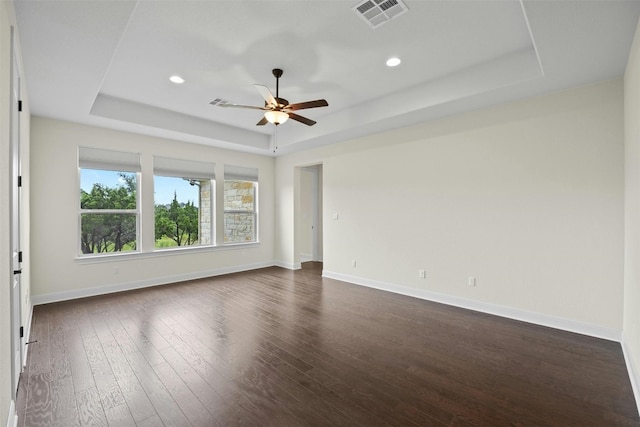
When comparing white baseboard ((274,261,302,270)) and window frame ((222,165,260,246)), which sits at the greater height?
window frame ((222,165,260,246))

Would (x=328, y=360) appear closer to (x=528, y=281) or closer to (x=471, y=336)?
(x=471, y=336)

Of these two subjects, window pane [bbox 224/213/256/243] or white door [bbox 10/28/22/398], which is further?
window pane [bbox 224/213/256/243]

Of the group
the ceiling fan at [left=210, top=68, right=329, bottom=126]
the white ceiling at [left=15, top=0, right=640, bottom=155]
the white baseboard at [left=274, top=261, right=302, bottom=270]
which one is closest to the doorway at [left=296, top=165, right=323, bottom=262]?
the white baseboard at [left=274, top=261, right=302, bottom=270]

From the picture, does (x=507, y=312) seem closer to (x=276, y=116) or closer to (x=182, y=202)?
(x=276, y=116)

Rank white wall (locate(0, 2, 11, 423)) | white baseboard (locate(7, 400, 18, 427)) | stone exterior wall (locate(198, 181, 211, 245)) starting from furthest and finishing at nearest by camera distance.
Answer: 1. stone exterior wall (locate(198, 181, 211, 245))
2. white baseboard (locate(7, 400, 18, 427))
3. white wall (locate(0, 2, 11, 423))

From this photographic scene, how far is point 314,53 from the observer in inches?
124

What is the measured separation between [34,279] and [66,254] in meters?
0.47

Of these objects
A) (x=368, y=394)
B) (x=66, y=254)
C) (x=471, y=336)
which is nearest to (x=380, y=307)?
(x=471, y=336)

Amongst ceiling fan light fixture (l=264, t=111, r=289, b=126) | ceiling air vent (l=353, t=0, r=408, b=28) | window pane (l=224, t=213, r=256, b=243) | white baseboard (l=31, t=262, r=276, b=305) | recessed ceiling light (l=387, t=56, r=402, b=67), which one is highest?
recessed ceiling light (l=387, t=56, r=402, b=67)

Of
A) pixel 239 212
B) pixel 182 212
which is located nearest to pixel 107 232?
pixel 182 212

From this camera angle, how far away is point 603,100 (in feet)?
10.4

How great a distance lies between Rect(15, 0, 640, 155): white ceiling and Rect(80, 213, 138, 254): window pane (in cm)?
151

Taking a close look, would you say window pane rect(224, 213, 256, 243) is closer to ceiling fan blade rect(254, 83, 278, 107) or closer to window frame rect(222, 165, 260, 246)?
Result: window frame rect(222, 165, 260, 246)

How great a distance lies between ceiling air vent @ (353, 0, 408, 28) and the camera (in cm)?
Answer: 240
